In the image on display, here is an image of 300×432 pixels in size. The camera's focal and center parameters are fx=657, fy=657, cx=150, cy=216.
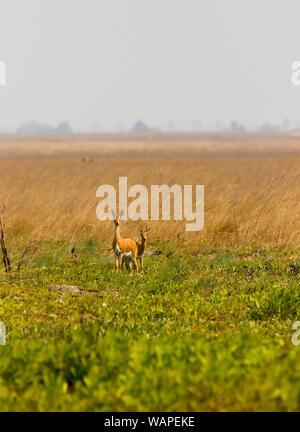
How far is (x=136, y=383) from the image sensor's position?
4.80 meters

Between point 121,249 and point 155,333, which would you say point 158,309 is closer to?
point 155,333

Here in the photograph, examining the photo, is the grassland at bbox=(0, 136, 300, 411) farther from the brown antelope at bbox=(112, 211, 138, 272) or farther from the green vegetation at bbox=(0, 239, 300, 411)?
the brown antelope at bbox=(112, 211, 138, 272)

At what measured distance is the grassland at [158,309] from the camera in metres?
4.73

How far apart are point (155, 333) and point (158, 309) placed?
1.58 m

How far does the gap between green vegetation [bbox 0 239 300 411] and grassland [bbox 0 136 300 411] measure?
0.6 inches

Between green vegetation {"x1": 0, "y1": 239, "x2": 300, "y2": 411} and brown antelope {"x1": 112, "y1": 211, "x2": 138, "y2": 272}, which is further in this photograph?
brown antelope {"x1": 112, "y1": 211, "x2": 138, "y2": 272}

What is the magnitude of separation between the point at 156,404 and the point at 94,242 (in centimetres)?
916

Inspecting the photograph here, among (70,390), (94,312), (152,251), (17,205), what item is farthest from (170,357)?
(17,205)

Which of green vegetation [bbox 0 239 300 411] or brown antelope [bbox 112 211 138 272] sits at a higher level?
brown antelope [bbox 112 211 138 272]

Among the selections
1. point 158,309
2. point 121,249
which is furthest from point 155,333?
point 121,249

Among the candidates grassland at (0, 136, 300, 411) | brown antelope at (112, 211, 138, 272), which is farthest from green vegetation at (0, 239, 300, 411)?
brown antelope at (112, 211, 138, 272)

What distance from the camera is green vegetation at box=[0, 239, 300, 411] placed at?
4.69 metres

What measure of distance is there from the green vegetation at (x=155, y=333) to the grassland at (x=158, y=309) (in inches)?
0.6
